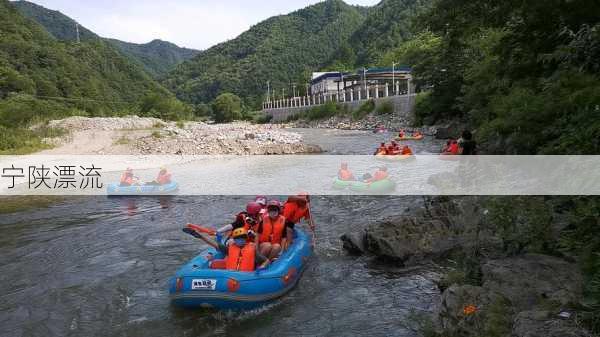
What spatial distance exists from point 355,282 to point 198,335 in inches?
102

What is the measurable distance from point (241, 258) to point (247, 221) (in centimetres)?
112

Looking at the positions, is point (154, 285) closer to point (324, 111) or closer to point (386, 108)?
point (386, 108)

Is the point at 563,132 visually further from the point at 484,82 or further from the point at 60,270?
the point at 484,82

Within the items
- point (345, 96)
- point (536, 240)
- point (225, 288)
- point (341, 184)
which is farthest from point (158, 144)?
point (345, 96)

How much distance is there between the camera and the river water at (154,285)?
19.2 feet

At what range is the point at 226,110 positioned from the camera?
8525 cm

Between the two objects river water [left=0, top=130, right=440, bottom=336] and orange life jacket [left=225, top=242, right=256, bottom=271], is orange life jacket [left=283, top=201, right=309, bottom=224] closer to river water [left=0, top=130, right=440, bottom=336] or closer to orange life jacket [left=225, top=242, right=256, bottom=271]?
river water [left=0, top=130, right=440, bottom=336]

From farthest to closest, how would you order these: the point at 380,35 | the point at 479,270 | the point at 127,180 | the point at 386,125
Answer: the point at 380,35 → the point at 386,125 → the point at 127,180 → the point at 479,270

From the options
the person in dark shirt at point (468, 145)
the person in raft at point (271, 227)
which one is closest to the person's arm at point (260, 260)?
the person in raft at point (271, 227)

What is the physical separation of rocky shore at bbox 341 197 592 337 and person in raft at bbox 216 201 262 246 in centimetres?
181

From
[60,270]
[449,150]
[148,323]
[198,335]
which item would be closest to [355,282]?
[198,335]

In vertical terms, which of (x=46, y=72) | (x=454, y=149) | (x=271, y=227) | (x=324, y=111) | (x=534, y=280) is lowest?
(x=534, y=280)

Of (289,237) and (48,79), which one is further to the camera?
(48,79)

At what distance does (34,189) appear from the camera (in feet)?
54.1
